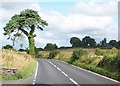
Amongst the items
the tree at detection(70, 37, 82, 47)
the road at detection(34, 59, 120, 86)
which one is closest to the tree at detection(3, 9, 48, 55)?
the road at detection(34, 59, 120, 86)

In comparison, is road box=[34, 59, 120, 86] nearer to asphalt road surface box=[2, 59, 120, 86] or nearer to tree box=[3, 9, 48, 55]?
asphalt road surface box=[2, 59, 120, 86]

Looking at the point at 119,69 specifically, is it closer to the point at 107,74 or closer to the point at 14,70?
the point at 107,74

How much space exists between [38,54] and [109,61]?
94.0m

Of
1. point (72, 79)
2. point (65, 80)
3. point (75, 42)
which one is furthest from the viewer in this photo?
point (75, 42)

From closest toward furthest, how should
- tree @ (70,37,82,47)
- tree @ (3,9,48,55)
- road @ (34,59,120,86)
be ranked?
road @ (34,59,120,86) < tree @ (3,9,48,55) < tree @ (70,37,82,47)

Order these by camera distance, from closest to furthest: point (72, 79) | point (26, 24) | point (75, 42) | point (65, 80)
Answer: point (65, 80)
point (72, 79)
point (26, 24)
point (75, 42)

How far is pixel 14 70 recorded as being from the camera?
26719 millimetres

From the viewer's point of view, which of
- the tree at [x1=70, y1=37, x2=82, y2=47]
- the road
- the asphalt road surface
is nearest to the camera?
the asphalt road surface

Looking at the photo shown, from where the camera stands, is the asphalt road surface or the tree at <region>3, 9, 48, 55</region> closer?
the asphalt road surface

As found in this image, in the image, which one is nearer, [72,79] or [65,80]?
[65,80]

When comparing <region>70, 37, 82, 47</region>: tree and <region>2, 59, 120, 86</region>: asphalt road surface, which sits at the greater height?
<region>70, 37, 82, 47</region>: tree

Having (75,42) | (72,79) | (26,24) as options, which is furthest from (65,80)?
(75,42)

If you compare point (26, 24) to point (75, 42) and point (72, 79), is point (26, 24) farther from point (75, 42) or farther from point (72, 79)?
point (75, 42)

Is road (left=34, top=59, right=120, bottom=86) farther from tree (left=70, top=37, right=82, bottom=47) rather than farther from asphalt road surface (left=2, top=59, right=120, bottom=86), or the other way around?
tree (left=70, top=37, right=82, bottom=47)
